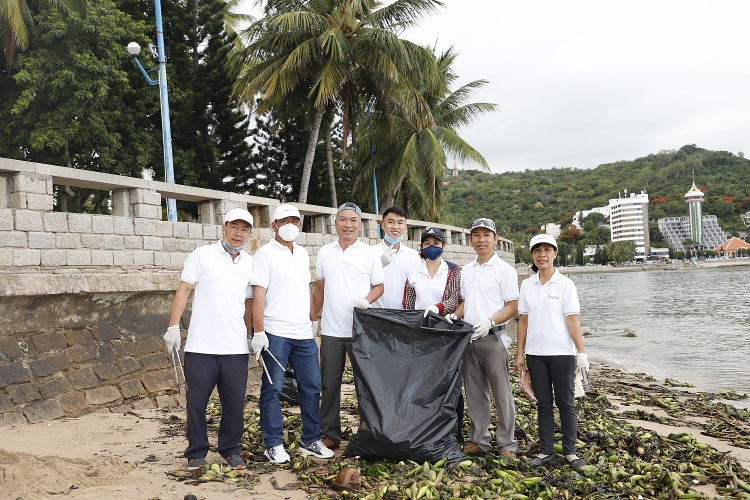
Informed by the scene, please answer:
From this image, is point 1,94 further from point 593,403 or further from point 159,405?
point 593,403

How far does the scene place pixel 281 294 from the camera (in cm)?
422

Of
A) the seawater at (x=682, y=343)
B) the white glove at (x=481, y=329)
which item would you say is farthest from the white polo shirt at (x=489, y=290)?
the seawater at (x=682, y=343)

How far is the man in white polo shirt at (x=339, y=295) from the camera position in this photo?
4.41m

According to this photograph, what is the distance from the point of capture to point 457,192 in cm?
10119

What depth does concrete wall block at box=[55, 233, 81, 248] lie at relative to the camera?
633cm

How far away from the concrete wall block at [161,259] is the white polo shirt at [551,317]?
5001mm

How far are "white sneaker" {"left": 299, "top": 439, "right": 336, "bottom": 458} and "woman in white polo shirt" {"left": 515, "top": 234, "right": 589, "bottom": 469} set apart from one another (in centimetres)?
140

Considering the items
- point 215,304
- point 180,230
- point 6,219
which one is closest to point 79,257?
point 6,219

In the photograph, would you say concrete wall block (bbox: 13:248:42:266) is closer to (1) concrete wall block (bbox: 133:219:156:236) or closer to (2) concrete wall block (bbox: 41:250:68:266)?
(2) concrete wall block (bbox: 41:250:68:266)

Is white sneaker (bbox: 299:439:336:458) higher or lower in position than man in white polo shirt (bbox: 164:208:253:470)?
lower

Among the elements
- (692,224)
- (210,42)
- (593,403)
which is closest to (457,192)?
(692,224)

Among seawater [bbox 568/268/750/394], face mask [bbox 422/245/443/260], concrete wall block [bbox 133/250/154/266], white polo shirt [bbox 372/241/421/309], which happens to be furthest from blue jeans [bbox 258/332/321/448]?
seawater [bbox 568/268/750/394]

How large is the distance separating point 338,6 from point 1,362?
15340mm

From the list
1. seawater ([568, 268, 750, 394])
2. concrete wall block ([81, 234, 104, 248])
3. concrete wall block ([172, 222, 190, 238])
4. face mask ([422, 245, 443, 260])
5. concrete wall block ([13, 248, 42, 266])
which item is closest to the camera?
face mask ([422, 245, 443, 260])
